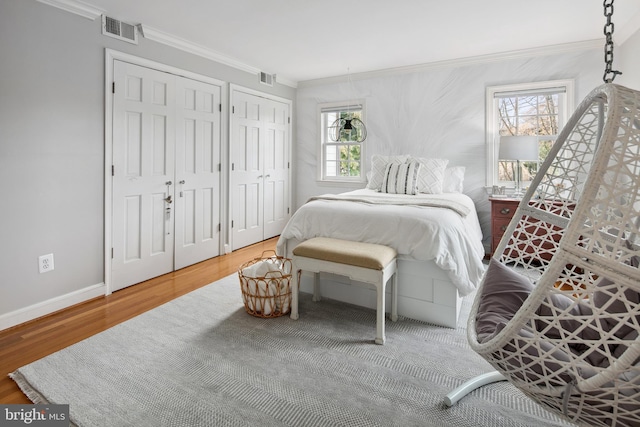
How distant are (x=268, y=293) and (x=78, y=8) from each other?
256 cm

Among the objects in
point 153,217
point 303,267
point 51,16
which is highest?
point 51,16

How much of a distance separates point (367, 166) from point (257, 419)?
3.92 meters

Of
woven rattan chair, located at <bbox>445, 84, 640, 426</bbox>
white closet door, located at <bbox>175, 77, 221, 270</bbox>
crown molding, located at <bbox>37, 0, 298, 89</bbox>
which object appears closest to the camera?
woven rattan chair, located at <bbox>445, 84, 640, 426</bbox>

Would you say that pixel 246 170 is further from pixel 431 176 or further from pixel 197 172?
pixel 431 176

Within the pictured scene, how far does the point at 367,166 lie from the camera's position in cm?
499

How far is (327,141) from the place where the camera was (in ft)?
17.6

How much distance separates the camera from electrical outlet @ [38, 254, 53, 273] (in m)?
2.55

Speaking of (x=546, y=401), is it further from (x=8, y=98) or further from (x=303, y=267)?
(x=8, y=98)

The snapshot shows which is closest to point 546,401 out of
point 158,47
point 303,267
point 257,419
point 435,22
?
point 257,419

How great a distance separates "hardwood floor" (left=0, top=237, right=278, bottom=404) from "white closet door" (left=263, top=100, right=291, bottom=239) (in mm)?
1446

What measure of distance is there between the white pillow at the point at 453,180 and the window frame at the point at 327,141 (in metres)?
1.23

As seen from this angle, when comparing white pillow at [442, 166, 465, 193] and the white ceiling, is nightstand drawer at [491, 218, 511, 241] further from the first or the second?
the white ceiling

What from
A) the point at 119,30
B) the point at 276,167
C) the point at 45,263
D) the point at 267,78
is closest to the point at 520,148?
the point at 276,167

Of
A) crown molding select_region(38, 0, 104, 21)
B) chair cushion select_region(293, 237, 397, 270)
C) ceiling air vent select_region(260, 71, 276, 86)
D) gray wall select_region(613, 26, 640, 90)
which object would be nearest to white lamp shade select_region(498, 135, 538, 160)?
gray wall select_region(613, 26, 640, 90)
